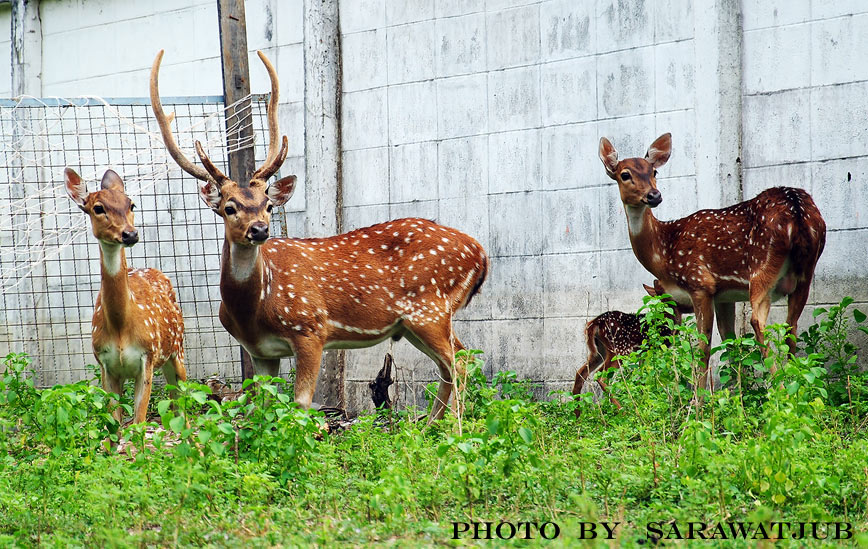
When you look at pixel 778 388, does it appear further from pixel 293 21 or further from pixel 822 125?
pixel 293 21

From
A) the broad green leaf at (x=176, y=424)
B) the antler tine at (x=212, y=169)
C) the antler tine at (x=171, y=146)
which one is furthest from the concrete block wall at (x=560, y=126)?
the broad green leaf at (x=176, y=424)

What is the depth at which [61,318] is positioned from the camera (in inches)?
385

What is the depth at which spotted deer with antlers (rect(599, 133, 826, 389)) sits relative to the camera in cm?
634

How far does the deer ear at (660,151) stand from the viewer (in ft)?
22.7

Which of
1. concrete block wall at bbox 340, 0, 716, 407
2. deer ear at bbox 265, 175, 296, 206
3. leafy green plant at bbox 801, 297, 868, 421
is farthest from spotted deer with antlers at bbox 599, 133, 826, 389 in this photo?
deer ear at bbox 265, 175, 296, 206

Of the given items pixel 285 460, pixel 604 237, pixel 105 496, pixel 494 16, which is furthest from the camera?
pixel 494 16

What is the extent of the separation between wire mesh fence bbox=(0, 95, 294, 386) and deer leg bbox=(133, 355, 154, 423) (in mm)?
2093

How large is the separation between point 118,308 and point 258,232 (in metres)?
0.96

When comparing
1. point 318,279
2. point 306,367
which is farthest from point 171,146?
point 306,367

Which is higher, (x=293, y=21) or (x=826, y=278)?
(x=293, y=21)

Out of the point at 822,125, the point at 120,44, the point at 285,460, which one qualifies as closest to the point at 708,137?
the point at 822,125

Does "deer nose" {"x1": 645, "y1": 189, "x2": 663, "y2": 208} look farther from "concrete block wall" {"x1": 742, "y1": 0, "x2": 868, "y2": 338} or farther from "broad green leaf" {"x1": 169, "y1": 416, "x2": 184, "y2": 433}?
"broad green leaf" {"x1": 169, "y1": 416, "x2": 184, "y2": 433}

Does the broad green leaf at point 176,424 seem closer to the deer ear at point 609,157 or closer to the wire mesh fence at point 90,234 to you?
the deer ear at point 609,157

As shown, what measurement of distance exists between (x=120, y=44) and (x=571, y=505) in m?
7.41
